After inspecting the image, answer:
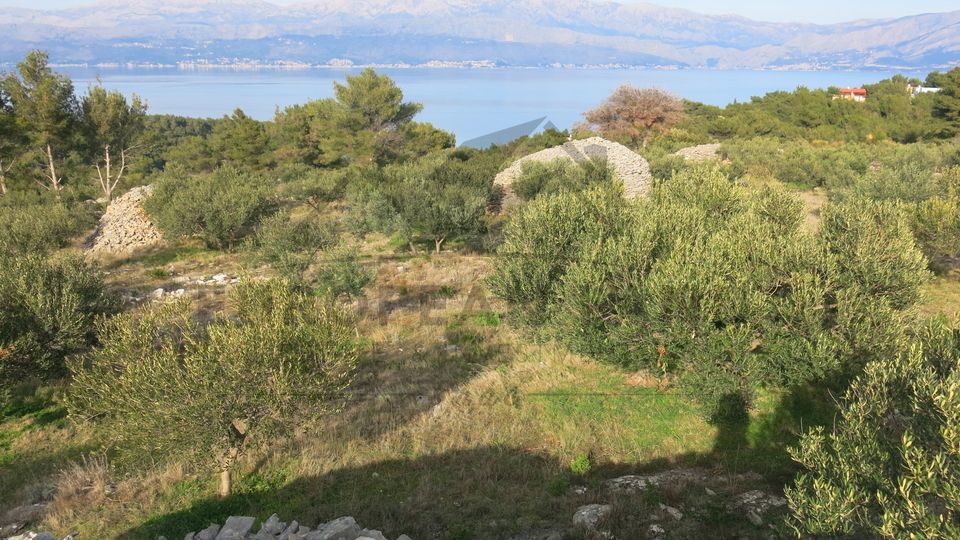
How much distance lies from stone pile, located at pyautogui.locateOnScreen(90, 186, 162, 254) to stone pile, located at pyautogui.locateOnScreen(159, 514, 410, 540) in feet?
106

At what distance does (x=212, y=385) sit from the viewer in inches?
378

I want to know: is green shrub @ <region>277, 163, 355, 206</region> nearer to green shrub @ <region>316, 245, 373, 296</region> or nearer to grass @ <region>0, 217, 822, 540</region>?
green shrub @ <region>316, 245, 373, 296</region>

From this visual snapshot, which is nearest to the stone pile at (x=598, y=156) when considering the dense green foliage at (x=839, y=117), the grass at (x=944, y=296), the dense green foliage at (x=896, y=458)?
the grass at (x=944, y=296)

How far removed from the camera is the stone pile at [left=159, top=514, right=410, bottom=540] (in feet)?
29.3

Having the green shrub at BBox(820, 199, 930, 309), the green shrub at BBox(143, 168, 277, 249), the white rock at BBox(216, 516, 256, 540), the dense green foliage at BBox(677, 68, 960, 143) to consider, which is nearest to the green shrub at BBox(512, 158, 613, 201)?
the green shrub at BBox(143, 168, 277, 249)

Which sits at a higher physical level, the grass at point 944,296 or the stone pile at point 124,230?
the stone pile at point 124,230

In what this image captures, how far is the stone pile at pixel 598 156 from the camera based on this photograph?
3956 cm

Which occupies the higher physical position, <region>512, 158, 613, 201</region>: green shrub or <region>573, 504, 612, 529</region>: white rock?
<region>512, 158, 613, 201</region>: green shrub

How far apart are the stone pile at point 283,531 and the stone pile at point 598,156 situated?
30709 mm

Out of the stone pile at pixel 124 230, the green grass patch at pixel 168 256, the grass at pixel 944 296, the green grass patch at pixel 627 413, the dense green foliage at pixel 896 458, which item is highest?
the dense green foliage at pixel 896 458

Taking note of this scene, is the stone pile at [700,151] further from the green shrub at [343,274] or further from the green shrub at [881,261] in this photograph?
the green shrub at [881,261]

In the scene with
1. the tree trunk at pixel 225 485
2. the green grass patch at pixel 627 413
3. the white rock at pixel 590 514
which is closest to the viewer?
the white rock at pixel 590 514

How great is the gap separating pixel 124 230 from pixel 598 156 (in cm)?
3498

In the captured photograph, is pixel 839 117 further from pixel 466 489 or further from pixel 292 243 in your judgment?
pixel 466 489
